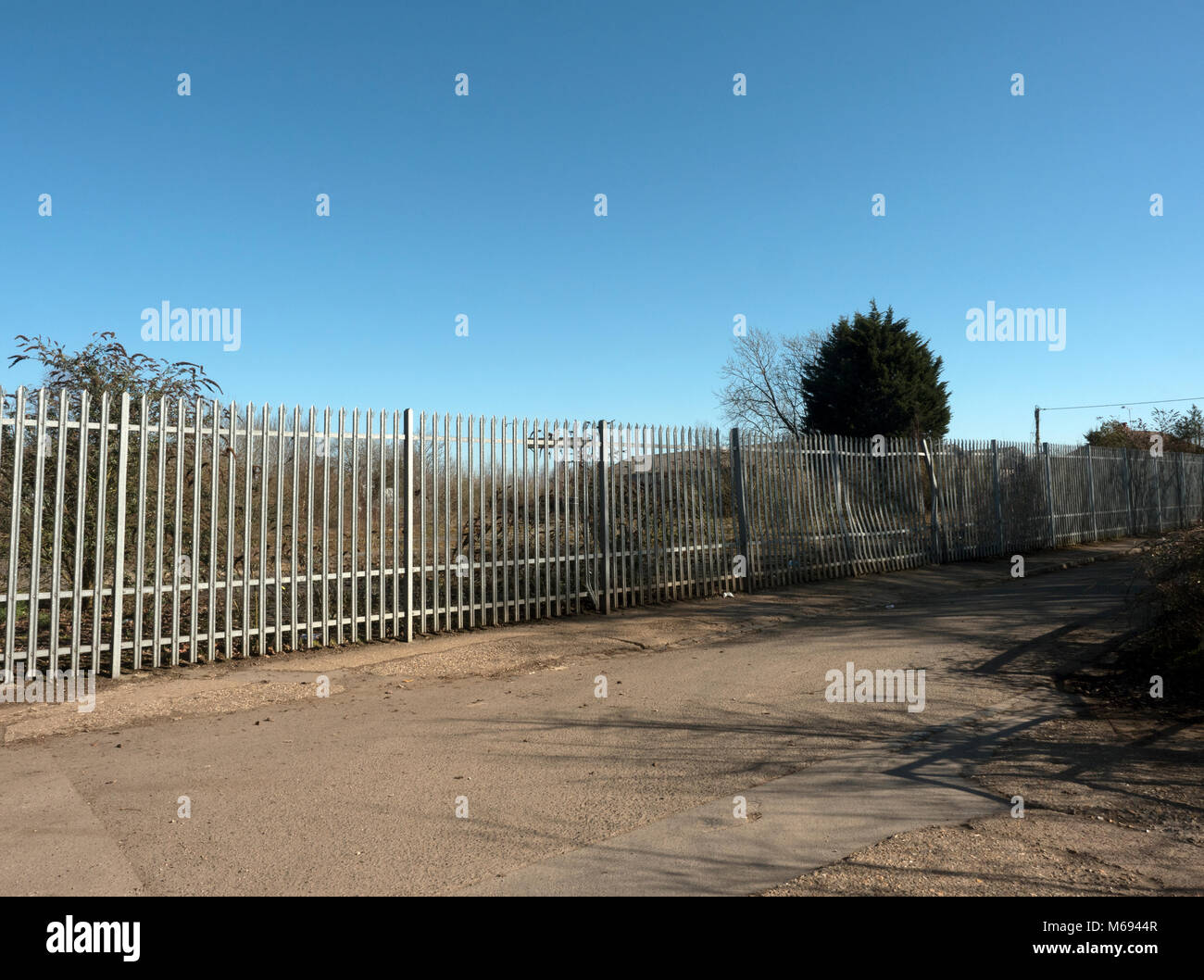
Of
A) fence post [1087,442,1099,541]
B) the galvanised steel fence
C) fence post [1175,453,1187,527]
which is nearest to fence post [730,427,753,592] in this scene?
the galvanised steel fence

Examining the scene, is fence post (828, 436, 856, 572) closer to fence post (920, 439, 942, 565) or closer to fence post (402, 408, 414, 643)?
fence post (920, 439, 942, 565)

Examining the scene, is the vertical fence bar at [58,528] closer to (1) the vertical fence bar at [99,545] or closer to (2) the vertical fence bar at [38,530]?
(2) the vertical fence bar at [38,530]

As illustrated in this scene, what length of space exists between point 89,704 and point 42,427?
8.08 ft

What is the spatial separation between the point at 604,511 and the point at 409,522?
3027 millimetres

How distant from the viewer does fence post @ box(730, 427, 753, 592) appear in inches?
532

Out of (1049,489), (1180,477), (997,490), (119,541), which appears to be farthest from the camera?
(1180,477)

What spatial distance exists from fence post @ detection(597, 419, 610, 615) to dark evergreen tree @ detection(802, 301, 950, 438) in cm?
2263

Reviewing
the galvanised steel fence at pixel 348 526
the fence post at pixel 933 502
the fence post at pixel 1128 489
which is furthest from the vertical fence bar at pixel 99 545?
the fence post at pixel 1128 489

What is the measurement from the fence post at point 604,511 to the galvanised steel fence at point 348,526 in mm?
26

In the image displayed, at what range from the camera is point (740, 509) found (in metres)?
13.5

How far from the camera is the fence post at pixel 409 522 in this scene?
30.8 ft

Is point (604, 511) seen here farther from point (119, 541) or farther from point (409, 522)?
point (119, 541)

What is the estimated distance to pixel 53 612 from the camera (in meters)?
6.82

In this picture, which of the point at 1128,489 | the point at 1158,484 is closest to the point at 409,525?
the point at 1128,489
